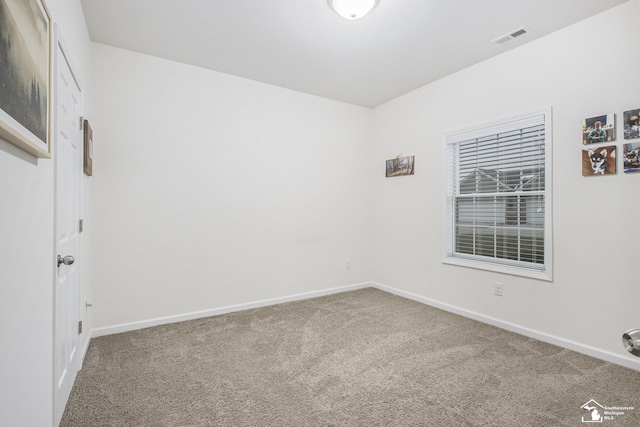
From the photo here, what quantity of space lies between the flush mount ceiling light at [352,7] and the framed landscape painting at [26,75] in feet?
5.71

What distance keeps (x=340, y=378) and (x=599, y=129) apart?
9.15 feet

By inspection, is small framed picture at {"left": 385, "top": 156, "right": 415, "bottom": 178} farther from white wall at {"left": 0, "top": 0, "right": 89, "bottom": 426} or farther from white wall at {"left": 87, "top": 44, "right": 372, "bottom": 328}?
white wall at {"left": 0, "top": 0, "right": 89, "bottom": 426}

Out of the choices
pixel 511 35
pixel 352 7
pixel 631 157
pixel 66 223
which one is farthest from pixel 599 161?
pixel 66 223

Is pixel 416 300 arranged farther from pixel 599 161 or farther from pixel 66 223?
pixel 66 223

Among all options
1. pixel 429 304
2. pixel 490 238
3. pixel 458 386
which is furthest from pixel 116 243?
pixel 490 238

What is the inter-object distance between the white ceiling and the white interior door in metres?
0.91

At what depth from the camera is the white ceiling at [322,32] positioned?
7.81 ft

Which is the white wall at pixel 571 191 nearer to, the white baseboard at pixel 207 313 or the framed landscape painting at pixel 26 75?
the white baseboard at pixel 207 313

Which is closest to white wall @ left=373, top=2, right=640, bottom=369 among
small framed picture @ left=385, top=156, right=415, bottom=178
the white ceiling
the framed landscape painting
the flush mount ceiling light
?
the white ceiling

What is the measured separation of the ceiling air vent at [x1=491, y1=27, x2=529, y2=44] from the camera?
2.67 meters

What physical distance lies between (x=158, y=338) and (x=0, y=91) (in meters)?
2.59

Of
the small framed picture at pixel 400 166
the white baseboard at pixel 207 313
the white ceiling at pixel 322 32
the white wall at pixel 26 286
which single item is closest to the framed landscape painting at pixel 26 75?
the white wall at pixel 26 286

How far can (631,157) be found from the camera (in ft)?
7.48

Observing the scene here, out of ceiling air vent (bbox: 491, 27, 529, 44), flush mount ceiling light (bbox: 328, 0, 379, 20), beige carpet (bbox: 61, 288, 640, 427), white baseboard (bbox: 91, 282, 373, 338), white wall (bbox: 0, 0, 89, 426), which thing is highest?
ceiling air vent (bbox: 491, 27, 529, 44)
